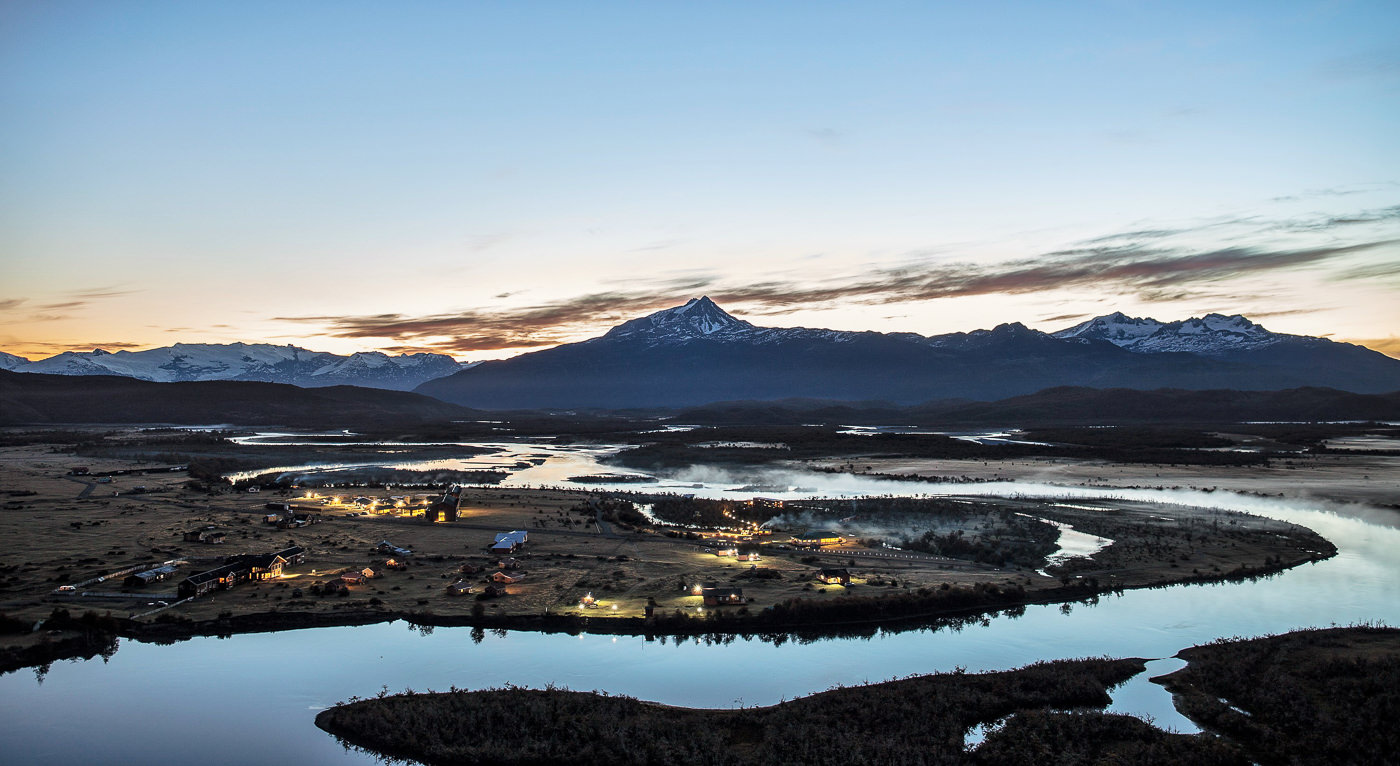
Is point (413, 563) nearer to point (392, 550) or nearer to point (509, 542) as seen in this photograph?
point (392, 550)

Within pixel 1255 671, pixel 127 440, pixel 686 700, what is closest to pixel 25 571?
pixel 686 700

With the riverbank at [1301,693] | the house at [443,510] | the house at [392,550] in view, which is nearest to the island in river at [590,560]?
the house at [392,550]

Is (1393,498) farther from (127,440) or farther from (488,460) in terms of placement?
(127,440)

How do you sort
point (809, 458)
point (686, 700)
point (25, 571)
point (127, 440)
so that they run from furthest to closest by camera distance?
point (127, 440) < point (809, 458) < point (25, 571) < point (686, 700)

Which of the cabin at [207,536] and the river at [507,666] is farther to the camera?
the cabin at [207,536]

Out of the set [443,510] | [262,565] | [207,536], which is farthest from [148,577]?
[443,510]

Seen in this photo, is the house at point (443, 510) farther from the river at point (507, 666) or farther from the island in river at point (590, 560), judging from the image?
the river at point (507, 666)

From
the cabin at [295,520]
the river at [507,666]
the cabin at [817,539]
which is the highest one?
the cabin at [295,520]
